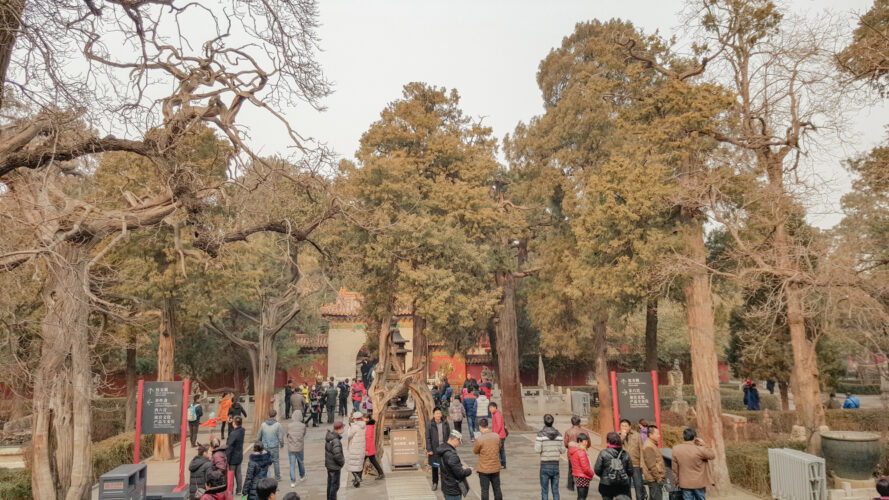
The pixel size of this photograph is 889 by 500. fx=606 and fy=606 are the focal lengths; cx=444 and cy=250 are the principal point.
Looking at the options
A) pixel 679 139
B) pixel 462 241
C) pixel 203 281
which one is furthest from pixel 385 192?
pixel 679 139

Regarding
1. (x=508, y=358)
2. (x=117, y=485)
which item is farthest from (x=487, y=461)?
(x=508, y=358)

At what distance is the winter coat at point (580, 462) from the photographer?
31.4ft

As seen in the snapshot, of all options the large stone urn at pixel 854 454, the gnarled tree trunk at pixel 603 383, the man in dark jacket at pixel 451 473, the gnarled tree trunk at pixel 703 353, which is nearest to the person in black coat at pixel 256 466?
the man in dark jacket at pixel 451 473

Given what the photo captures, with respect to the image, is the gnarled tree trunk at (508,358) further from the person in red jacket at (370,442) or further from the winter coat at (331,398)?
the person in red jacket at (370,442)

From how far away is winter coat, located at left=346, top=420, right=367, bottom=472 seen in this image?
12125 millimetres

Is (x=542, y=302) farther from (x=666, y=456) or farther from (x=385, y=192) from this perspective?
(x=666, y=456)

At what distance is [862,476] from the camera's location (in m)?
12.5

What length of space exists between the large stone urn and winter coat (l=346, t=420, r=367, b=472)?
9473 millimetres

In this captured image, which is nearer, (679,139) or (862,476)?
(862,476)

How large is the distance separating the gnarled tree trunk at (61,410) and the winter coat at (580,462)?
7.82 meters

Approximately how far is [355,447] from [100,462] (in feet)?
23.2

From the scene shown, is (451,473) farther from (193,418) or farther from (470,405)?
(193,418)

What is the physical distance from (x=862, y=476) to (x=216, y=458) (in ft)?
41.5

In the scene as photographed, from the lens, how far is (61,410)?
9750mm
